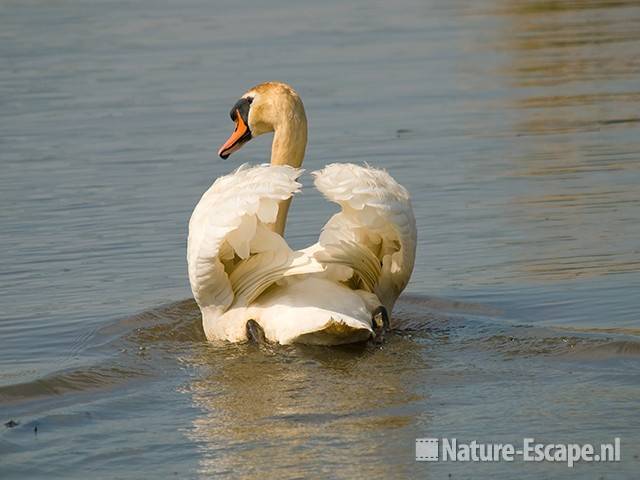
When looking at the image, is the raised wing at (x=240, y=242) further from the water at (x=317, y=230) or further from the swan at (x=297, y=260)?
the water at (x=317, y=230)

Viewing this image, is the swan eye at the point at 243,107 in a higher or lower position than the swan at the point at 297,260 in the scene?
higher

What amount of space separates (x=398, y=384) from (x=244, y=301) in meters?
1.30

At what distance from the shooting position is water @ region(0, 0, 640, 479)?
5.87 meters

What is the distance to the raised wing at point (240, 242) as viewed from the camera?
694cm

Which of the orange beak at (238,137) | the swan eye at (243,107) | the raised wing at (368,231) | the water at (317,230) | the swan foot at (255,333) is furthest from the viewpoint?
the orange beak at (238,137)

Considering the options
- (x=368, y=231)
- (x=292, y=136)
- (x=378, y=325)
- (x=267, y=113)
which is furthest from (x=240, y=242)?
(x=267, y=113)

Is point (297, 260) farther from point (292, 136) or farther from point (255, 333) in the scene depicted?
point (292, 136)

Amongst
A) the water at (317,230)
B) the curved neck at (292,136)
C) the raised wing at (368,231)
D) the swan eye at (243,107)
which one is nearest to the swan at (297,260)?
the raised wing at (368,231)

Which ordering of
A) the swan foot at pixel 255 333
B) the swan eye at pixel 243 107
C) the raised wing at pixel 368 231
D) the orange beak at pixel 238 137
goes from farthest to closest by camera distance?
the orange beak at pixel 238 137 → the swan eye at pixel 243 107 → the swan foot at pixel 255 333 → the raised wing at pixel 368 231

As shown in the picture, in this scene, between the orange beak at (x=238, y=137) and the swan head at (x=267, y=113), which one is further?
the orange beak at (x=238, y=137)

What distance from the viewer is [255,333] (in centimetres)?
742

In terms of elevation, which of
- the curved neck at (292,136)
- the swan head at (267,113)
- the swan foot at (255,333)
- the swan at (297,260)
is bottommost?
the swan foot at (255,333)

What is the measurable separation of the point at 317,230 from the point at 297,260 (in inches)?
104

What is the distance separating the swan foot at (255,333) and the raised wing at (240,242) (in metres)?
0.13
